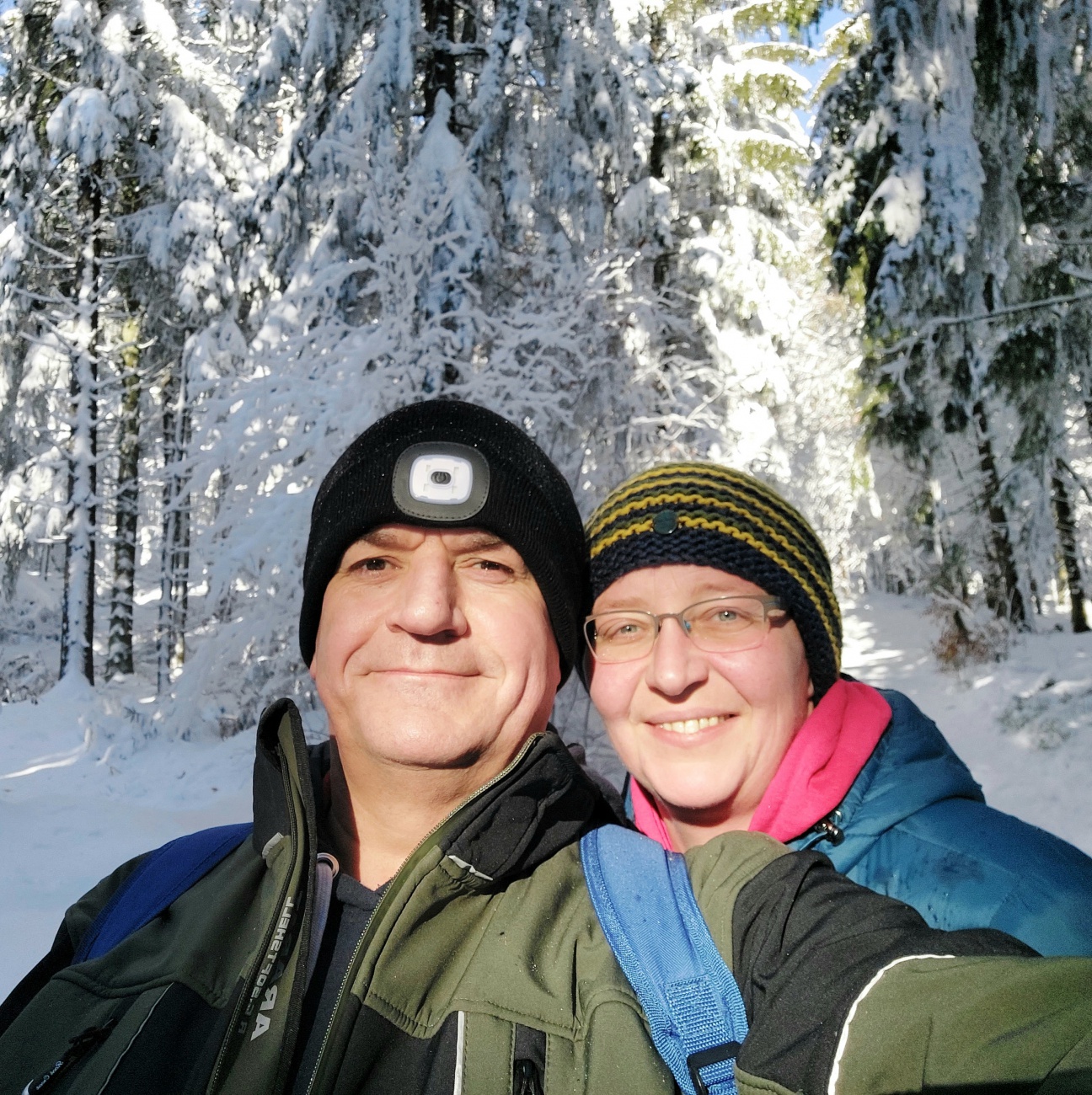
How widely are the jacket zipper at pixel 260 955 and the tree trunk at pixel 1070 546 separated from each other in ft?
40.2

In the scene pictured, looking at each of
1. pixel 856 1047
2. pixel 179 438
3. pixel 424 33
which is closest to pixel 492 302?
pixel 424 33

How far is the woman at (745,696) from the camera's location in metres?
1.92

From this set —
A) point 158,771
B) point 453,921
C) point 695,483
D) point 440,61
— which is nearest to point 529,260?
point 440,61

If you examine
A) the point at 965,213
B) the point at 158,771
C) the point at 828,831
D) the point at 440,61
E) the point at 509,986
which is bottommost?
the point at 158,771

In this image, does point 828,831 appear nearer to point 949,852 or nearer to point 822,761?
point 822,761

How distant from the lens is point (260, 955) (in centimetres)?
152

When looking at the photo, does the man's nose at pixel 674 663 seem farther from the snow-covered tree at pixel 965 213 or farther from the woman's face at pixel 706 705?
the snow-covered tree at pixel 965 213

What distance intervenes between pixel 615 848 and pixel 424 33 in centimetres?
901

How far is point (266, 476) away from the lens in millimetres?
7539

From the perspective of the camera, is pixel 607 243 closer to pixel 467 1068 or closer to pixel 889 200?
pixel 889 200

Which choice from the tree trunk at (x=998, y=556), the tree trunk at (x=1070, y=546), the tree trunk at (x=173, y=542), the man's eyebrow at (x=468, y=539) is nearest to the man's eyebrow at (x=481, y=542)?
the man's eyebrow at (x=468, y=539)

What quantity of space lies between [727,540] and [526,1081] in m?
1.28

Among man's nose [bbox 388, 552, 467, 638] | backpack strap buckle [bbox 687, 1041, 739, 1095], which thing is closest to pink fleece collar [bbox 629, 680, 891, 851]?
backpack strap buckle [bbox 687, 1041, 739, 1095]

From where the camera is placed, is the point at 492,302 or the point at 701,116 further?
the point at 701,116
